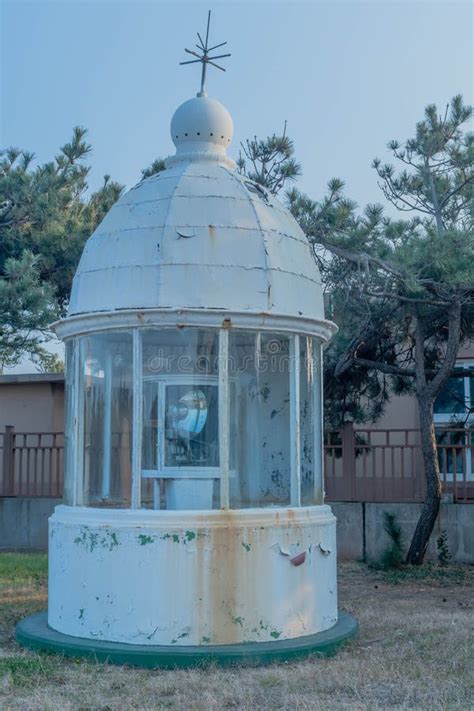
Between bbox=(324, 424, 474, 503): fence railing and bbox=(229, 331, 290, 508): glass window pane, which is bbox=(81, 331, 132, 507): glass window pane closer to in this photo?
bbox=(229, 331, 290, 508): glass window pane

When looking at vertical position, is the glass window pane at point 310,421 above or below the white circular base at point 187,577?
above

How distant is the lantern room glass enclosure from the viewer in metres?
7.60

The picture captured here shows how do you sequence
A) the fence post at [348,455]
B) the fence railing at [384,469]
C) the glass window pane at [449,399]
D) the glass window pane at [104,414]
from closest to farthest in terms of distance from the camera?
1. the glass window pane at [104,414]
2. the fence railing at [384,469]
3. the fence post at [348,455]
4. the glass window pane at [449,399]

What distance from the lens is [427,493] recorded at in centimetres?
1309

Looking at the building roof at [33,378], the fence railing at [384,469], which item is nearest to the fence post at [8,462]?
the building roof at [33,378]

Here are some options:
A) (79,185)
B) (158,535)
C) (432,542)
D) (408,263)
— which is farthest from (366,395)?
(158,535)

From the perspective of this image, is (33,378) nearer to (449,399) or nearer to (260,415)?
(449,399)

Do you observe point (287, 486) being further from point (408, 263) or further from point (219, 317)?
point (408, 263)

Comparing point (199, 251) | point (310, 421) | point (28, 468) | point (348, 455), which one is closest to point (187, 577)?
point (310, 421)

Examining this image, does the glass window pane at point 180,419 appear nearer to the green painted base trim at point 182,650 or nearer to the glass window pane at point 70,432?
the glass window pane at point 70,432

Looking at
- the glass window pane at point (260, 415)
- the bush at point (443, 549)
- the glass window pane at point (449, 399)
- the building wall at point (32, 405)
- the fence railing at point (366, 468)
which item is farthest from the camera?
the building wall at point (32, 405)

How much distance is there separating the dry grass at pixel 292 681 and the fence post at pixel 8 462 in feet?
25.5

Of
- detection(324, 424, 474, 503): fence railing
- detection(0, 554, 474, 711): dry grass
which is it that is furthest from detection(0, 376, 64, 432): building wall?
detection(0, 554, 474, 711): dry grass

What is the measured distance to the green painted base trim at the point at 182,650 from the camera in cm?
688
